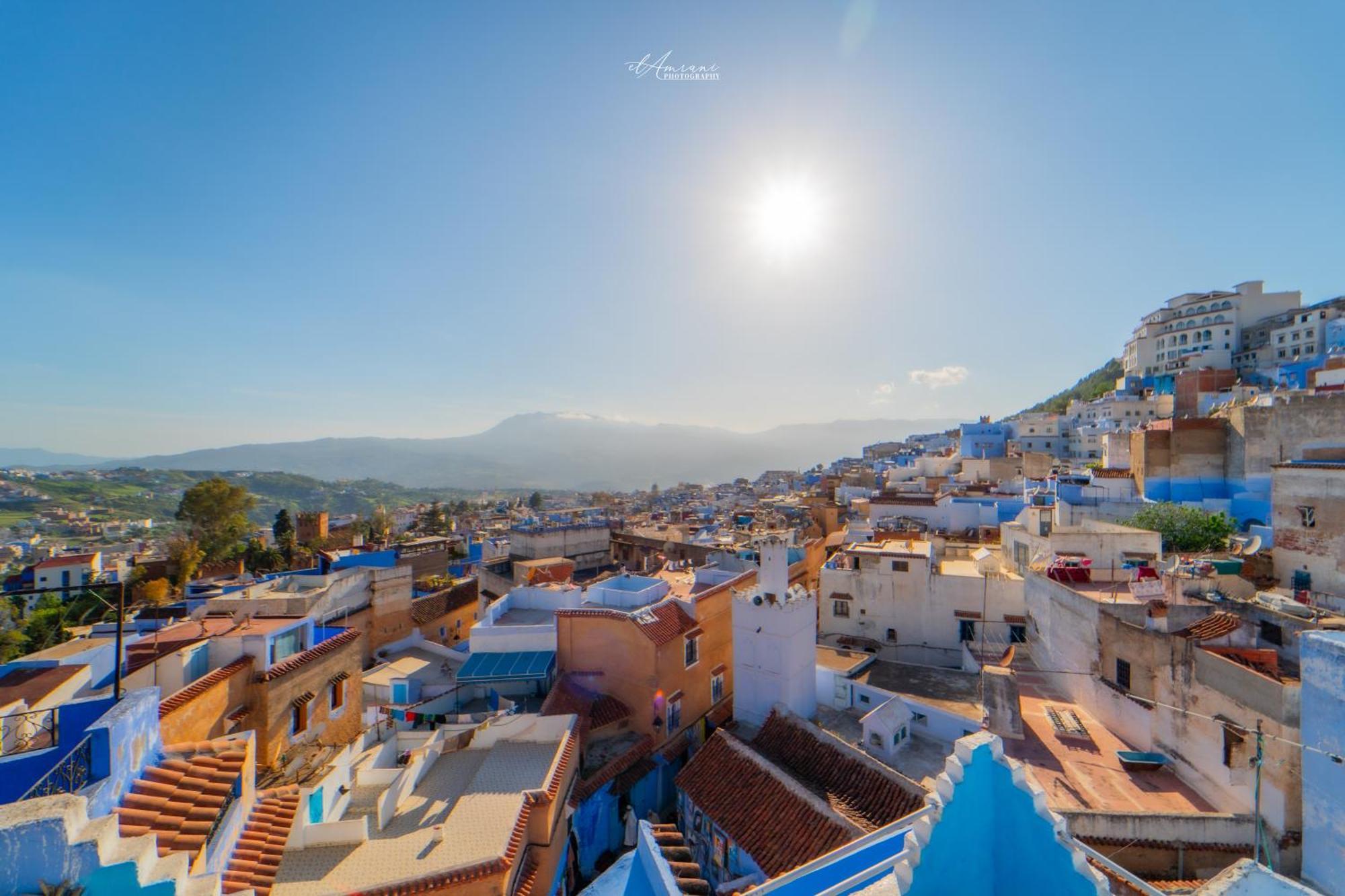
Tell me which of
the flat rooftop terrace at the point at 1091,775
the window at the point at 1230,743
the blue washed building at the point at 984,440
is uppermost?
the blue washed building at the point at 984,440

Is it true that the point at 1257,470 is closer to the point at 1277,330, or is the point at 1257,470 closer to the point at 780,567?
the point at 780,567

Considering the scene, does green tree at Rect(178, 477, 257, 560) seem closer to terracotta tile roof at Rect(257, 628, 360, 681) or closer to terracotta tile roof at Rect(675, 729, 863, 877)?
terracotta tile roof at Rect(257, 628, 360, 681)

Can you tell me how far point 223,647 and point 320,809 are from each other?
3.36m

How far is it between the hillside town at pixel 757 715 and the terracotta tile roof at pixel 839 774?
70mm

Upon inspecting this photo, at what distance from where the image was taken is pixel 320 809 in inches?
352

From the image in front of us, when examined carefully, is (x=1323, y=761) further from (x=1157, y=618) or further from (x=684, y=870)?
(x=684, y=870)

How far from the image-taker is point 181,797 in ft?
16.9

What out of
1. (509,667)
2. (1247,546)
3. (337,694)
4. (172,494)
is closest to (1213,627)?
(1247,546)

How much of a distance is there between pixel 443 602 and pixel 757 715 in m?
14.8

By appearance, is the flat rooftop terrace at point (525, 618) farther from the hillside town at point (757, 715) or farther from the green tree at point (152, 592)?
the green tree at point (152, 592)

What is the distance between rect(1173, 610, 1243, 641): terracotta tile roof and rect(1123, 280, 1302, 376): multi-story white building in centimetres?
5732

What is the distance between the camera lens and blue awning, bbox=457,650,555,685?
1427 centimetres

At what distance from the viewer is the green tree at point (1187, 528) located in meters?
19.3

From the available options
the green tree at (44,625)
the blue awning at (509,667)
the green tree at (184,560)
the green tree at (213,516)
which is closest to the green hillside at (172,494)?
the green tree at (213,516)
